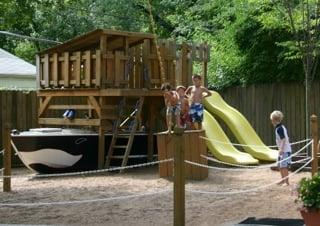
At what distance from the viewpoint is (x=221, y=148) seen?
16.0 m

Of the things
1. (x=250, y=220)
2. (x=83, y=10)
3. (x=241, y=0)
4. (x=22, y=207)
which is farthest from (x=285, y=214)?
(x=83, y=10)

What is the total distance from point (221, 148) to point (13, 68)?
51.8 feet

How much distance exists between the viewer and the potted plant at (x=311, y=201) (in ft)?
22.8

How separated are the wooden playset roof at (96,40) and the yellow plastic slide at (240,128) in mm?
2739

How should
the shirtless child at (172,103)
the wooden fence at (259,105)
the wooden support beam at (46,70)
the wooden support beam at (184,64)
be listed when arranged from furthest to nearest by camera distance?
1. the wooden fence at (259,105)
2. the wooden support beam at (184,64)
3. the wooden support beam at (46,70)
4. the shirtless child at (172,103)

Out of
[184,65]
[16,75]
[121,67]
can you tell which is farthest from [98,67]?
[16,75]

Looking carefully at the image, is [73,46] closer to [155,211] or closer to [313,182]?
[155,211]

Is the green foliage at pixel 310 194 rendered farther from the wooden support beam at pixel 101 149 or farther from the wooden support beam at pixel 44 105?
the wooden support beam at pixel 44 105

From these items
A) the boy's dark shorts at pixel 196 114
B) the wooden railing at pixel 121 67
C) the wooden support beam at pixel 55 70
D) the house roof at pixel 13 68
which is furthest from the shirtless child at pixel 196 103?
the house roof at pixel 13 68

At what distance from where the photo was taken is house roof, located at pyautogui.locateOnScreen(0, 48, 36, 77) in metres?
28.8

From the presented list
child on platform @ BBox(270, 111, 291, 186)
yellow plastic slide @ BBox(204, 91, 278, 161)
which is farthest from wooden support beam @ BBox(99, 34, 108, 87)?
child on platform @ BBox(270, 111, 291, 186)

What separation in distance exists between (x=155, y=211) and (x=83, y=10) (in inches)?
833

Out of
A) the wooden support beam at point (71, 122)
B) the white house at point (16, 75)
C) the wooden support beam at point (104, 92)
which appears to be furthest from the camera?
the white house at point (16, 75)

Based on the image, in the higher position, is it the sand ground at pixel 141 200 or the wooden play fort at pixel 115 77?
the wooden play fort at pixel 115 77
